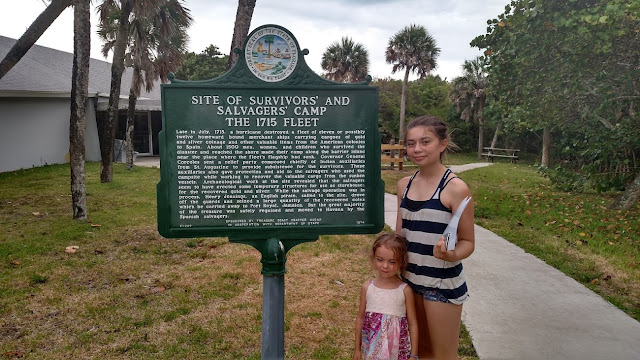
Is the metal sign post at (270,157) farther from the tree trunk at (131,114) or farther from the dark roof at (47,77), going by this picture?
the dark roof at (47,77)

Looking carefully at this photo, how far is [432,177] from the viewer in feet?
8.91

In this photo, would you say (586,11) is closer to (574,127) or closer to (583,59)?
(583,59)

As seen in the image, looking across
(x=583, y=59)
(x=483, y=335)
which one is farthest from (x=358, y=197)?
(x=583, y=59)

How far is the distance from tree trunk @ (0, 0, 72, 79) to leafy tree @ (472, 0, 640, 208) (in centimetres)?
756

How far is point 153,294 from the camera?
16.4 ft

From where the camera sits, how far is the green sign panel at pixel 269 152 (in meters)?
3.05

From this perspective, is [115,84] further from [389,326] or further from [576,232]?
[389,326]

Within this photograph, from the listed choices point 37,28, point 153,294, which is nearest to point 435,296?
point 153,294

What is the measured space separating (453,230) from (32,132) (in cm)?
1788

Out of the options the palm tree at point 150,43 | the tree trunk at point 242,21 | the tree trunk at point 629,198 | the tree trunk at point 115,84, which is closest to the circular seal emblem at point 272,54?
the tree trunk at point 242,21

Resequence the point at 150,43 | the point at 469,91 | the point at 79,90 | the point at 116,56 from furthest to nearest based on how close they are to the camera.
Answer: the point at 469,91, the point at 150,43, the point at 116,56, the point at 79,90

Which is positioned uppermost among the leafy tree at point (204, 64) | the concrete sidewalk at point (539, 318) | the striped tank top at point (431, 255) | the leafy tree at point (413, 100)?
the leafy tree at point (204, 64)

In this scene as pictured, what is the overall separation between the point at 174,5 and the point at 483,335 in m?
14.6

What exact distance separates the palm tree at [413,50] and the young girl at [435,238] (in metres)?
27.5
